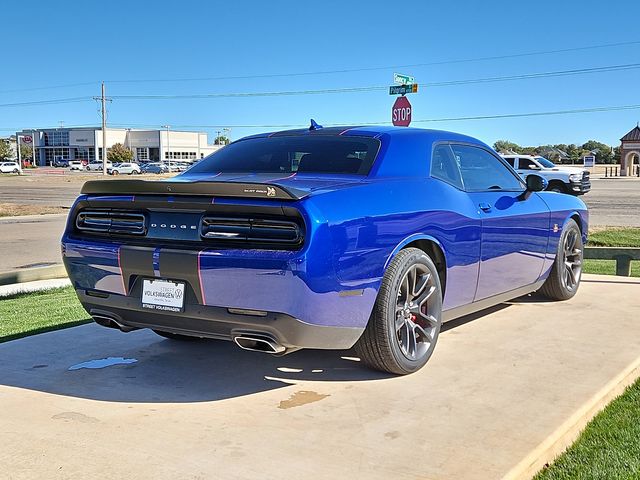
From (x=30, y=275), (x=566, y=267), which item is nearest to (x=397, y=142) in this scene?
(x=566, y=267)

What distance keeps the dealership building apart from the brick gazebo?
2811 inches

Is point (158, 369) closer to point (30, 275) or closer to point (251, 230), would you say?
point (251, 230)

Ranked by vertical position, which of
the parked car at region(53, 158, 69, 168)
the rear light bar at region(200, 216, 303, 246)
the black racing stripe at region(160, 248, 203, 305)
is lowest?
the black racing stripe at region(160, 248, 203, 305)

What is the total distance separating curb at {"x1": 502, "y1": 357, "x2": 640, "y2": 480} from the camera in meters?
2.85

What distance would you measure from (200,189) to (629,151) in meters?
73.4

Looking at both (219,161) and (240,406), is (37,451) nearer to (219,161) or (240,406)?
(240,406)

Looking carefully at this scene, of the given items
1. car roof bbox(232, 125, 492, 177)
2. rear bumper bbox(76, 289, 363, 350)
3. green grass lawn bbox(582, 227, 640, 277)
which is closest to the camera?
rear bumper bbox(76, 289, 363, 350)

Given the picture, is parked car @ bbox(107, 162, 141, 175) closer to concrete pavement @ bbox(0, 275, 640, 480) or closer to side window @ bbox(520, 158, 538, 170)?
side window @ bbox(520, 158, 538, 170)

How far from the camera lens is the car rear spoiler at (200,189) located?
3.33 metres

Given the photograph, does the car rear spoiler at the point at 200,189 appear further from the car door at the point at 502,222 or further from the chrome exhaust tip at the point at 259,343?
the car door at the point at 502,222

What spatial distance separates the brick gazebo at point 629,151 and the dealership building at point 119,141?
71391 mm

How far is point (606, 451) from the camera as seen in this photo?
10.1ft

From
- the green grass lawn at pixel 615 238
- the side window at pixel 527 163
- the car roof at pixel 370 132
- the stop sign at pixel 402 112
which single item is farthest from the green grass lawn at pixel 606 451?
the side window at pixel 527 163

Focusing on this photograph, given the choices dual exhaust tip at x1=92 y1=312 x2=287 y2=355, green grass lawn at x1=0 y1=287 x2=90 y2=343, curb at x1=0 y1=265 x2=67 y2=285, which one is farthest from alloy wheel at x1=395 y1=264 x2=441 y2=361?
curb at x1=0 y1=265 x2=67 y2=285
